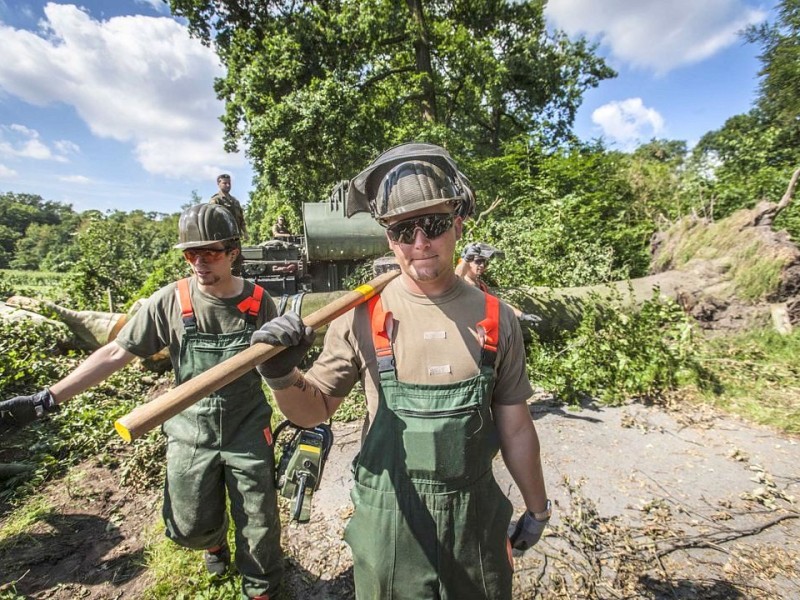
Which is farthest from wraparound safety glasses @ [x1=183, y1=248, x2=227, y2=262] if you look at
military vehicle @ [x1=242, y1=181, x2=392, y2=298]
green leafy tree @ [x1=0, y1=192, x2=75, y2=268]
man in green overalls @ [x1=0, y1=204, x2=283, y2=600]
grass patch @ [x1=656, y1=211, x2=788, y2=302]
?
green leafy tree @ [x1=0, y1=192, x2=75, y2=268]

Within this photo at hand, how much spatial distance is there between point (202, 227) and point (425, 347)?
5.21ft

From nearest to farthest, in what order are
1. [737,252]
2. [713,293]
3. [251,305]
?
[251,305]
[713,293]
[737,252]

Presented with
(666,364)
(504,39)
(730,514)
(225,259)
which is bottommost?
(730,514)

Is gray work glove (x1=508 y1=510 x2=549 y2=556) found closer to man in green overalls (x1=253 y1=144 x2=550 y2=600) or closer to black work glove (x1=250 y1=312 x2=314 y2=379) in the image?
man in green overalls (x1=253 y1=144 x2=550 y2=600)

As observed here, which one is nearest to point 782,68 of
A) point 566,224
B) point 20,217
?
point 566,224

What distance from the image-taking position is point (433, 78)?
14.3m

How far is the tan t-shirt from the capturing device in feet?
4.74

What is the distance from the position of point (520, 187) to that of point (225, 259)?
11649 millimetres

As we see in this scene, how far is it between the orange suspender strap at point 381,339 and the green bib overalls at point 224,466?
1.13 m

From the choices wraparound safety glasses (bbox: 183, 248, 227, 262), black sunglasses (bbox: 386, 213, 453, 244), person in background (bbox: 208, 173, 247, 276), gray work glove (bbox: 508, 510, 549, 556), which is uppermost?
person in background (bbox: 208, 173, 247, 276)

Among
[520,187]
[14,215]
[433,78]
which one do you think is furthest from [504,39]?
[14,215]

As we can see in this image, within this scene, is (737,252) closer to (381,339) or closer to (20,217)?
(381,339)

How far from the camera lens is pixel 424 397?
4.55 ft

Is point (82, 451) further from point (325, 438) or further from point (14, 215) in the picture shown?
point (14, 215)
